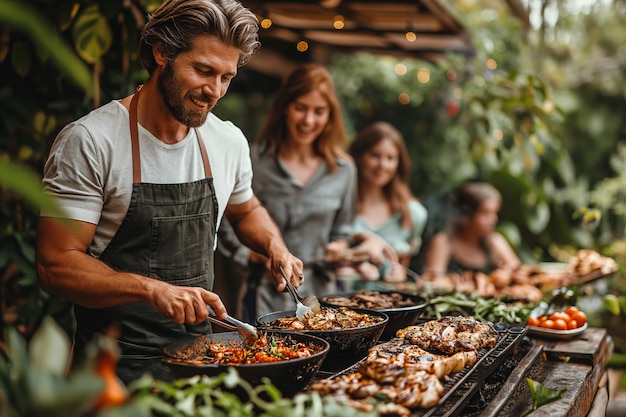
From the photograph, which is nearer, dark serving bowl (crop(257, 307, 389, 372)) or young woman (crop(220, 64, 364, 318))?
dark serving bowl (crop(257, 307, 389, 372))

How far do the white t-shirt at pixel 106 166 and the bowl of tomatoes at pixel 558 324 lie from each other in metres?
1.56

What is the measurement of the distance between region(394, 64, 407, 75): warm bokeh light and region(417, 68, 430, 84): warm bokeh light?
0.19 m

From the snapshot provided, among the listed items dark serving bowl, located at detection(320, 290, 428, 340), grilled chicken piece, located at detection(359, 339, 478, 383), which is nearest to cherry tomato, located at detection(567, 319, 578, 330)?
dark serving bowl, located at detection(320, 290, 428, 340)

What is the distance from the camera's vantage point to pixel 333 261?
3.70 m

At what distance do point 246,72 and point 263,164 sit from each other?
141 inches

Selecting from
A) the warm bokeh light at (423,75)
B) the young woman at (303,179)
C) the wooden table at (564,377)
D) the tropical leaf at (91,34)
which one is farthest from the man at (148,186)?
the warm bokeh light at (423,75)

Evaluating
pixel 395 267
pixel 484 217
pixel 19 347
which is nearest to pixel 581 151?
pixel 484 217

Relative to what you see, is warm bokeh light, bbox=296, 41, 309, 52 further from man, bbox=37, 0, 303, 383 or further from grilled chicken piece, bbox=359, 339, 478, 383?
grilled chicken piece, bbox=359, 339, 478, 383

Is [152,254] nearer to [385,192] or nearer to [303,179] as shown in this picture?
[303,179]

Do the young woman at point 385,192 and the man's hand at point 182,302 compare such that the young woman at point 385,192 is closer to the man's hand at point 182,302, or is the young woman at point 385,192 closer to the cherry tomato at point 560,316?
the cherry tomato at point 560,316

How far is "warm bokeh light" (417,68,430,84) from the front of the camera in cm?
712

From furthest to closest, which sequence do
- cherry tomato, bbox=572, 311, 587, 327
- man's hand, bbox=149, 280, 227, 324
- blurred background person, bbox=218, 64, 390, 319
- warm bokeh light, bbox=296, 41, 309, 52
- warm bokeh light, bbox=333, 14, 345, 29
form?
warm bokeh light, bbox=296, 41, 309, 52 → warm bokeh light, bbox=333, 14, 345, 29 → blurred background person, bbox=218, 64, 390, 319 → cherry tomato, bbox=572, 311, 587, 327 → man's hand, bbox=149, 280, 227, 324

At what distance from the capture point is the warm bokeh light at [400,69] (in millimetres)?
7286

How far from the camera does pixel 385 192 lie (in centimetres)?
503
